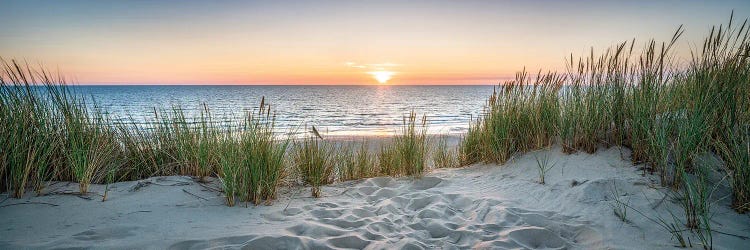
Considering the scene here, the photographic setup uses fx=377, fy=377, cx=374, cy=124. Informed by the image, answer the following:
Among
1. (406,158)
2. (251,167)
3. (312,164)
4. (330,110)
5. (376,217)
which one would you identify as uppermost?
(251,167)

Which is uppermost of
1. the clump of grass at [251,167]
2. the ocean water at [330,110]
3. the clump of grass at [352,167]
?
the clump of grass at [251,167]

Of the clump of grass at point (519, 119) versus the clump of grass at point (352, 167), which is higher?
the clump of grass at point (519, 119)

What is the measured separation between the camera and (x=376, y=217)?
124 inches

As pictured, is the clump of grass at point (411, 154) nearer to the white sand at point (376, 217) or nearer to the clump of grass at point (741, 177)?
the white sand at point (376, 217)

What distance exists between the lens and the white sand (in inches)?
97.0

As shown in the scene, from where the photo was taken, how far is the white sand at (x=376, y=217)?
8.08ft

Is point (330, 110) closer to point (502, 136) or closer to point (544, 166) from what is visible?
point (502, 136)

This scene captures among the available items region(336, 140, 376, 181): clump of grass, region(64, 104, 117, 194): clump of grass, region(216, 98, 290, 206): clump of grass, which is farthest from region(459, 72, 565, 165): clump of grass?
region(64, 104, 117, 194): clump of grass

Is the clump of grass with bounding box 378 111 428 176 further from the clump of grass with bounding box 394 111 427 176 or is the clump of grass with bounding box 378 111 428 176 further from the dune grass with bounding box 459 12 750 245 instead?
the dune grass with bounding box 459 12 750 245

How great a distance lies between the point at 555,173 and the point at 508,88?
1651 millimetres

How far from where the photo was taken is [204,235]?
2.54 m

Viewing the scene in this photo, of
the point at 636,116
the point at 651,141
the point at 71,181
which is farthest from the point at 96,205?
the point at 636,116

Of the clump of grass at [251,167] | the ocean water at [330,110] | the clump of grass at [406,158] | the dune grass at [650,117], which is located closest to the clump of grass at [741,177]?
the dune grass at [650,117]

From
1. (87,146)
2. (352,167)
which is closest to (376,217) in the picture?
(352,167)
